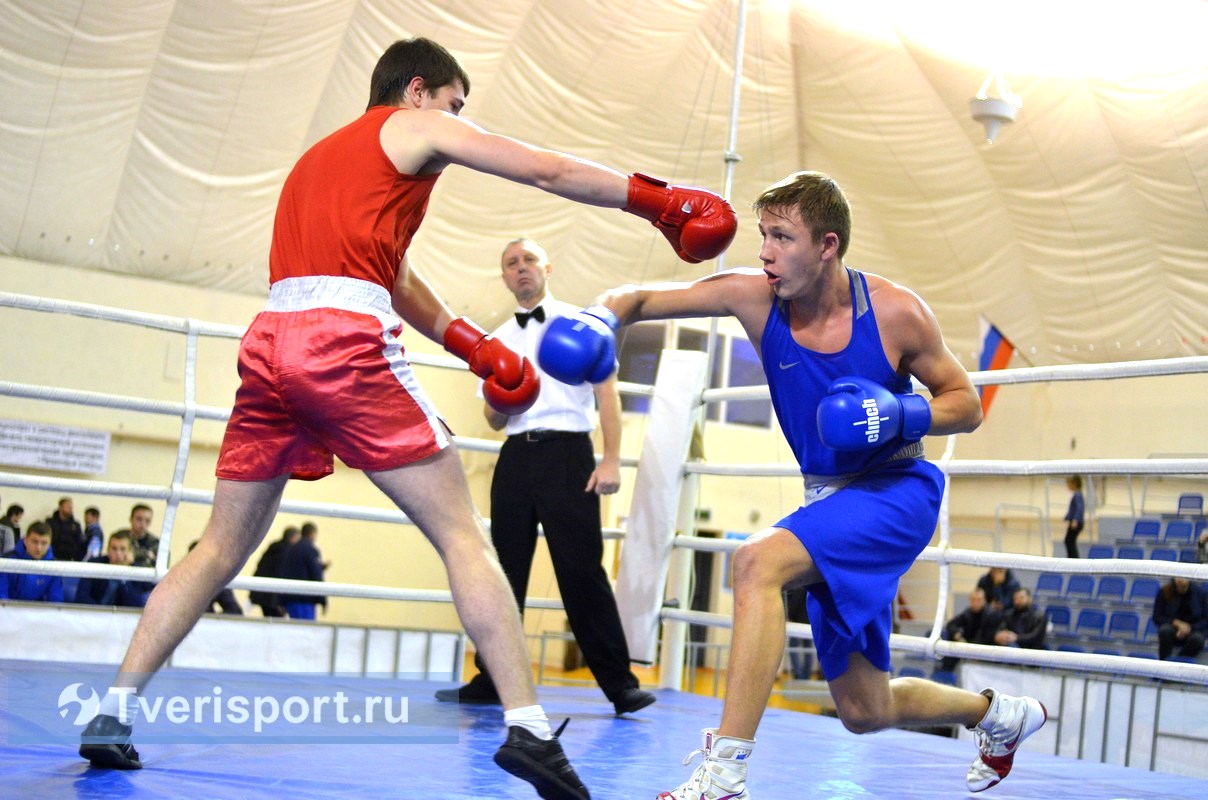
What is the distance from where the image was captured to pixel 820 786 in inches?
108

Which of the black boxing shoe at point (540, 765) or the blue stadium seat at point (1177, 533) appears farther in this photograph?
the blue stadium seat at point (1177, 533)

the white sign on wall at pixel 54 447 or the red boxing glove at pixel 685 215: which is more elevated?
the red boxing glove at pixel 685 215

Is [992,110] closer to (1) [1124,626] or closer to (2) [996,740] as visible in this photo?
(1) [1124,626]

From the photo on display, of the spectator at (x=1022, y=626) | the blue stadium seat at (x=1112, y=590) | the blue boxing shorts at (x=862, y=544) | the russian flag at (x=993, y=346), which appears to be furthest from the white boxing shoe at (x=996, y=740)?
the russian flag at (x=993, y=346)

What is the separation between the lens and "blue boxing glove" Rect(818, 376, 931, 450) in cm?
227

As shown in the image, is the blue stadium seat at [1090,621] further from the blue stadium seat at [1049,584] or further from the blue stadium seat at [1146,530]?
the blue stadium seat at [1146,530]

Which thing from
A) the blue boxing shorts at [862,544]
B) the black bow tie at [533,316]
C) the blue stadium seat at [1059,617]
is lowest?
the blue stadium seat at [1059,617]

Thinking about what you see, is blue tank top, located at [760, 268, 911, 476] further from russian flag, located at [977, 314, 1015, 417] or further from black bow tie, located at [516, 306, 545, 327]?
russian flag, located at [977, 314, 1015, 417]

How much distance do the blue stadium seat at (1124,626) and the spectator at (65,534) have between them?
838 cm

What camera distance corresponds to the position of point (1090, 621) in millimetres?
10680

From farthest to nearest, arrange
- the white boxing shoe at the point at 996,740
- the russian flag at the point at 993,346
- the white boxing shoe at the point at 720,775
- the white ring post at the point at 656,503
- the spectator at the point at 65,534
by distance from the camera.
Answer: the russian flag at the point at 993,346 → the spectator at the point at 65,534 → the white ring post at the point at 656,503 → the white boxing shoe at the point at 996,740 → the white boxing shoe at the point at 720,775

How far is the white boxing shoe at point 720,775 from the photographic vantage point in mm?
2129

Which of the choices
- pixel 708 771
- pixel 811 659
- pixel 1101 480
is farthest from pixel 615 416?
pixel 1101 480

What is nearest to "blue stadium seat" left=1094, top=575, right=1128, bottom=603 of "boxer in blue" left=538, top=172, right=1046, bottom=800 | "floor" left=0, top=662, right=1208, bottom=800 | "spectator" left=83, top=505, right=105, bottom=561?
"floor" left=0, top=662, right=1208, bottom=800
